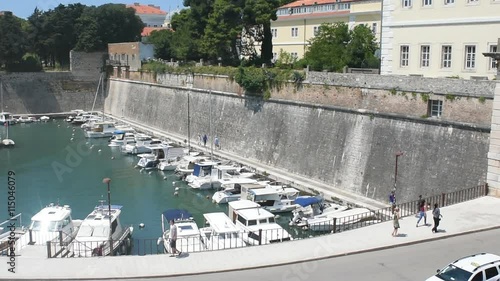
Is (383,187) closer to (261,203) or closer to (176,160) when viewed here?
(261,203)

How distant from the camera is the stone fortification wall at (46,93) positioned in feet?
179

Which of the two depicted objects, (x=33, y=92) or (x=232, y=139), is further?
(x=33, y=92)

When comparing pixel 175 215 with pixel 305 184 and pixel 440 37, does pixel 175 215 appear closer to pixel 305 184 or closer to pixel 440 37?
pixel 305 184

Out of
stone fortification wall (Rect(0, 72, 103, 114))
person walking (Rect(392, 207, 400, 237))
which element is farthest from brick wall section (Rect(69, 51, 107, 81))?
person walking (Rect(392, 207, 400, 237))

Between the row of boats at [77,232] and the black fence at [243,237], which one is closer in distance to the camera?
the black fence at [243,237]

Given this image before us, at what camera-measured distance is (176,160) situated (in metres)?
32.9

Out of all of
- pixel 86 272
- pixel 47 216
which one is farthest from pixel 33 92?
pixel 86 272

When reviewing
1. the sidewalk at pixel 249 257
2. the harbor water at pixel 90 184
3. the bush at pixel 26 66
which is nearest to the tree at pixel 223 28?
the harbor water at pixel 90 184

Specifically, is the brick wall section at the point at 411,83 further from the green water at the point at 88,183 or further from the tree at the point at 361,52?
the green water at the point at 88,183

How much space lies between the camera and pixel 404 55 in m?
24.2

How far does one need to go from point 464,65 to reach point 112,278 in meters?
15.9

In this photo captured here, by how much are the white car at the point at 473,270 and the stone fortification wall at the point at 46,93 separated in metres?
51.0

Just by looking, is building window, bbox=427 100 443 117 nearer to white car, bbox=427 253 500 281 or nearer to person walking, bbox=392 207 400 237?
person walking, bbox=392 207 400 237

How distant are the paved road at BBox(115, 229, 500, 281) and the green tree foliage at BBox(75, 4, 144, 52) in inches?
2009
